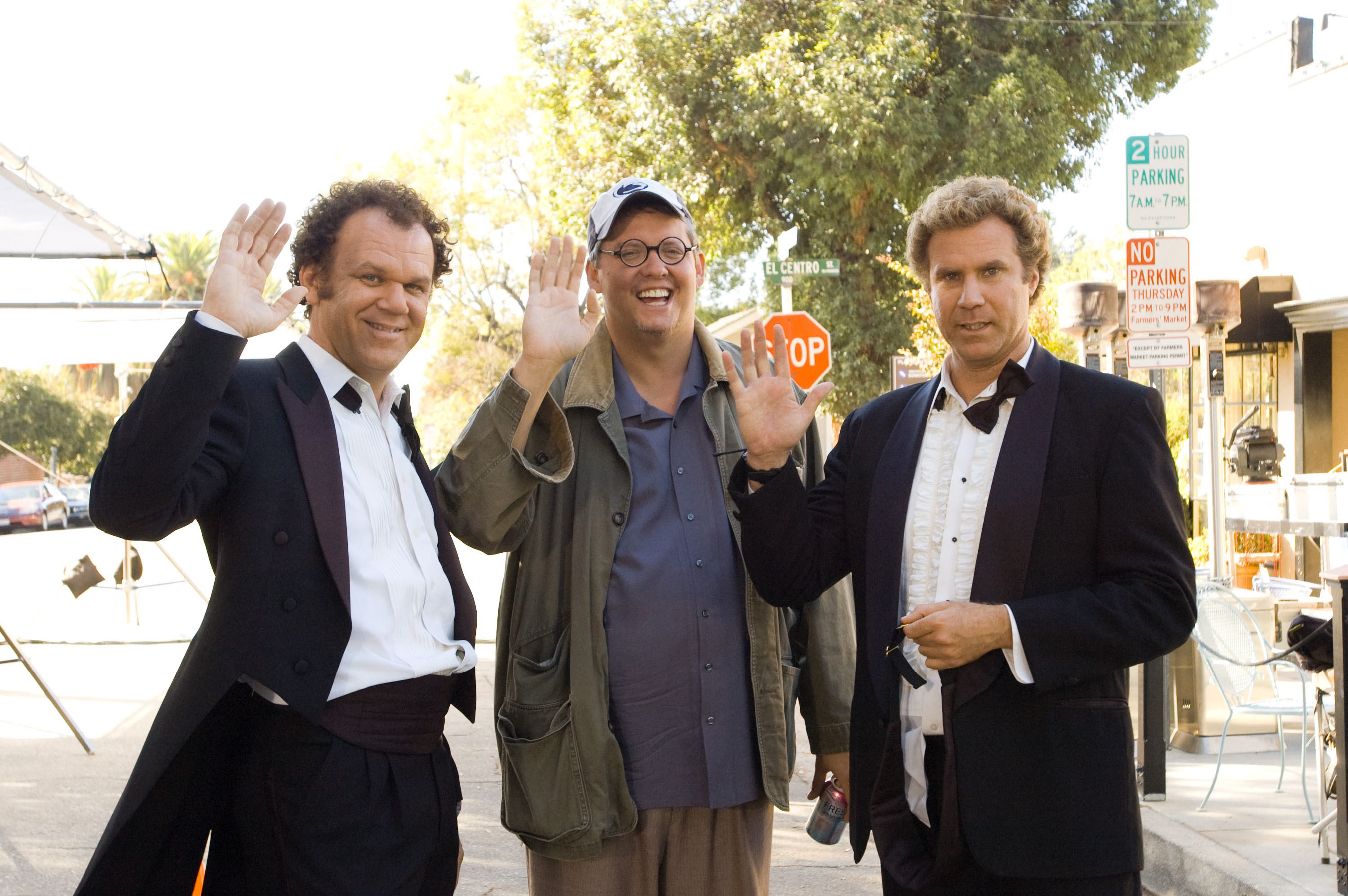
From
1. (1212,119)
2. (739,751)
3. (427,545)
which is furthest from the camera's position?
(1212,119)

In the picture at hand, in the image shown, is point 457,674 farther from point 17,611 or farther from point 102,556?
point 102,556

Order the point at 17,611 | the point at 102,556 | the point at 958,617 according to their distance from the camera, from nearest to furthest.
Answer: the point at 958,617 → the point at 17,611 → the point at 102,556

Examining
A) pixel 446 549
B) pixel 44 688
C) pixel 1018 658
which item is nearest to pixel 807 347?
pixel 44 688

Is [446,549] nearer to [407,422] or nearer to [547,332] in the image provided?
[407,422]

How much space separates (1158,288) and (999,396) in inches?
186

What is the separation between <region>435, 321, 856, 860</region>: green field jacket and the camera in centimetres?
266

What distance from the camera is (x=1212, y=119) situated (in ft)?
46.2

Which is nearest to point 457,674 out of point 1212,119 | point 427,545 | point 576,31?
point 427,545

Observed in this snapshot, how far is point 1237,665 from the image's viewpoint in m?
5.25

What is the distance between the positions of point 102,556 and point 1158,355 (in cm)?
1522

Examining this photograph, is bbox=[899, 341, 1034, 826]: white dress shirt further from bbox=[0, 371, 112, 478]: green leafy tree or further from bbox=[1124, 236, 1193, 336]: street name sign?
bbox=[0, 371, 112, 478]: green leafy tree

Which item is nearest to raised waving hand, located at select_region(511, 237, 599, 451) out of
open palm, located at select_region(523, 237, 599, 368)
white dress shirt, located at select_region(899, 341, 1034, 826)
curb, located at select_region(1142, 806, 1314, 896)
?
open palm, located at select_region(523, 237, 599, 368)

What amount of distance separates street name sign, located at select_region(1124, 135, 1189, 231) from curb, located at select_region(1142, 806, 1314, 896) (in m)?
3.30

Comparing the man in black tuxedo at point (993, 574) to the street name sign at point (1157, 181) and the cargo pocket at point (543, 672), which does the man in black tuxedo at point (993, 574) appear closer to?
the cargo pocket at point (543, 672)
